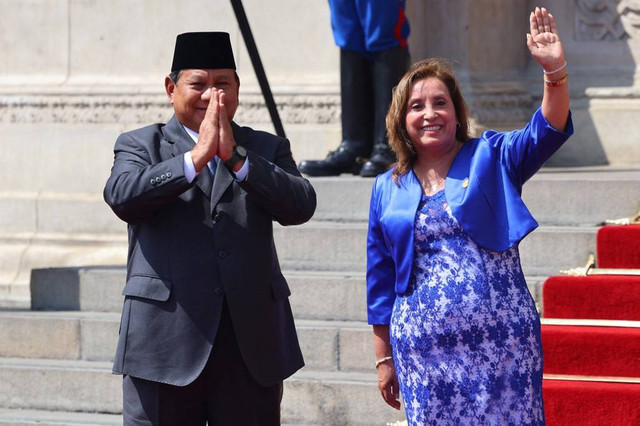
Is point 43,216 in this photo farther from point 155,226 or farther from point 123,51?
point 155,226

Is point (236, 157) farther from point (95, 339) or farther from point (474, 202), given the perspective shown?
point (95, 339)

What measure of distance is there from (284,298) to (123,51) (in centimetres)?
524

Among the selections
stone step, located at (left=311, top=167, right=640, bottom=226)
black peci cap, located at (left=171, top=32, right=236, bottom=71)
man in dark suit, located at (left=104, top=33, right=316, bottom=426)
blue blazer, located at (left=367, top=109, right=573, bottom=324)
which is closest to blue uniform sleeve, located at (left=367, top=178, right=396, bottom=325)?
blue blazer, located at (left=367, top=109, right=573, bottom=324)

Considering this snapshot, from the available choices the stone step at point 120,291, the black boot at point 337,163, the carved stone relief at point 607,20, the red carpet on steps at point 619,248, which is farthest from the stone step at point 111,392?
the carved stone relief at point 607,20

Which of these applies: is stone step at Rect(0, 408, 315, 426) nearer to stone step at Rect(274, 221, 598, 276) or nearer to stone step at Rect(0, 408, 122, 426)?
stone step at Rect(0, 408, 122, 426)

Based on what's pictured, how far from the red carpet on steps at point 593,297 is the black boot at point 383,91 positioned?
1.61 meters

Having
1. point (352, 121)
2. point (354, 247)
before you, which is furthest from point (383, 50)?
point (354, 247)

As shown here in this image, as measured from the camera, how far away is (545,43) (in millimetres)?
3707

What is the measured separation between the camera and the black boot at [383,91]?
23.6 ft

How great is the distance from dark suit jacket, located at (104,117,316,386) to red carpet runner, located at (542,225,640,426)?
1.79 meters

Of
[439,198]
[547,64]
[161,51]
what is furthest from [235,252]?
[161,51]

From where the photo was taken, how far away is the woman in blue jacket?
3744mm

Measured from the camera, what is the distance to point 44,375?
20.5 ft

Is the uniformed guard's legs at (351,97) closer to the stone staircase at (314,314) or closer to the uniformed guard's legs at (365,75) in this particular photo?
the uniformed guard's legs at (365,75)
